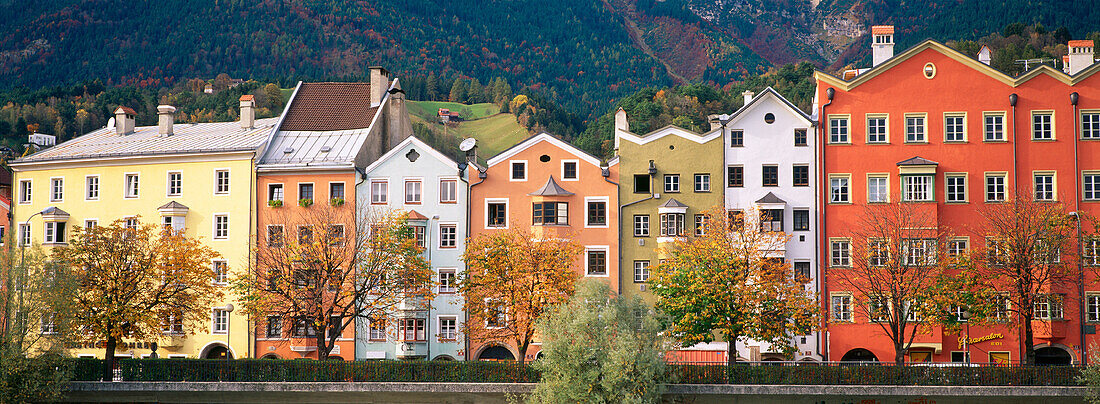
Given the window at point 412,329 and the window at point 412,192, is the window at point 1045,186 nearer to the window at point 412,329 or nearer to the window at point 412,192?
the window at point 412,192

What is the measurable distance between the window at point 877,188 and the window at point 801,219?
11.8 ft

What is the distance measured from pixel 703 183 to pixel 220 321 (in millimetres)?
30343

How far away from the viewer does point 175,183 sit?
6488 cm

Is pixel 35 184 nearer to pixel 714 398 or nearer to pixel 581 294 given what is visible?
pixel 581 294

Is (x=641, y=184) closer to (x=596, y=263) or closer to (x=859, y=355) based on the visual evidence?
(x=596, y=263)

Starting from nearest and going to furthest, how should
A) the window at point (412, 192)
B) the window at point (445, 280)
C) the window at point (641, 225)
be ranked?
the window at point (641, 225) < the window at point (445, 280) < the window at point (412, 192)

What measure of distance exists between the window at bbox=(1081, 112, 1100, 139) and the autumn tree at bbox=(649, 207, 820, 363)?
18895 millimetres

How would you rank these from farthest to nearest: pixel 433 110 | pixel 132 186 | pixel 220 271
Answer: pixel 433 110
pixel 132 186
pixel 220 271

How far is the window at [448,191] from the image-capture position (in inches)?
2442

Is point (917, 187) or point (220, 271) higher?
point (917, 187)

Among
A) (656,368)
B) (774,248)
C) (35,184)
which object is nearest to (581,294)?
(656,368)

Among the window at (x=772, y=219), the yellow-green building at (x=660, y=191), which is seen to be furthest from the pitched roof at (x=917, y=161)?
the yellow-green building at (x=660, y=191)

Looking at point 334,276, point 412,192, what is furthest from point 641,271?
point 334,276

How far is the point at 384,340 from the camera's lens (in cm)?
6128
